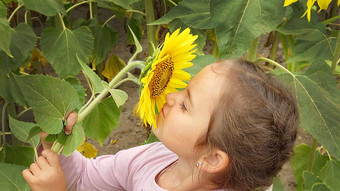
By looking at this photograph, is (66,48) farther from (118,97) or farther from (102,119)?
(118,97)

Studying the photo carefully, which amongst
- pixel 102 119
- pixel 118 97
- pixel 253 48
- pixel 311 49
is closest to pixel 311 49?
pixel 311 49

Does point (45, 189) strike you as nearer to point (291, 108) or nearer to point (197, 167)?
point (197, 167)

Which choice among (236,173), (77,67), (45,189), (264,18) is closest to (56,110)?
(45,189)

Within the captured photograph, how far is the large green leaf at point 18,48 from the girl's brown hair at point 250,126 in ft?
1.61

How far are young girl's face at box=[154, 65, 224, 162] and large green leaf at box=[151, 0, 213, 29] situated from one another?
0.29 m

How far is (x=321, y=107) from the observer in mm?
897

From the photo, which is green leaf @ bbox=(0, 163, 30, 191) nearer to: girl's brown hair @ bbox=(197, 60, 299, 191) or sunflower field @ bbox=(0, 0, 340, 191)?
sunflower field @ bbox=(0, 0, 340, 191)

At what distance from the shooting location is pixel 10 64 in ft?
3.38

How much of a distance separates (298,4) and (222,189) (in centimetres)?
44

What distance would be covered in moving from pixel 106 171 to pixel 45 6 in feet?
1.03

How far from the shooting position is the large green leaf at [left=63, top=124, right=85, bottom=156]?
0.61 meters

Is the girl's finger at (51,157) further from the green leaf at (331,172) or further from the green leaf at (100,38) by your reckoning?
the green leaf at (100,38)

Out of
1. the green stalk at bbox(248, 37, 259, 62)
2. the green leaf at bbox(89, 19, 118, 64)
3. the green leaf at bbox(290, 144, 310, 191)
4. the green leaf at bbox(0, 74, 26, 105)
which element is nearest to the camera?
the green stalk at bbox(248, 37, 259, 62)

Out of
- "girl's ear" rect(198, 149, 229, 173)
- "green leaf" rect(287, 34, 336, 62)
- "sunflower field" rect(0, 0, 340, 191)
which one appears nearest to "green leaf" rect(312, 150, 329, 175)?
"sunflower field" rect(0, 0, 340, 191)
